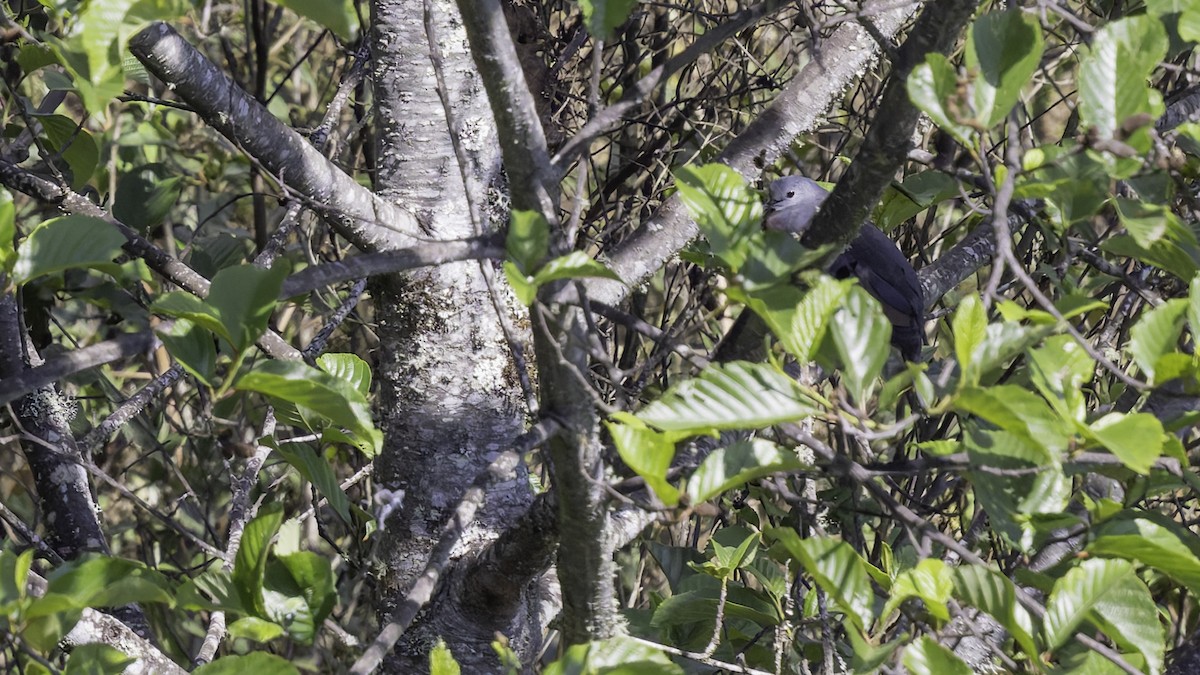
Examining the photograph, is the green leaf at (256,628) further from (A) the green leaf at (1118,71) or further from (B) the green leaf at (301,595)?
(A) the green leaf at (1118,71)

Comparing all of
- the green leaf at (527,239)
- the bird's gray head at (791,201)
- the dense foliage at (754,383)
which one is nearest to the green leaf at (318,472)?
the dense foliage at (754,383)

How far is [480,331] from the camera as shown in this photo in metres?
1.72

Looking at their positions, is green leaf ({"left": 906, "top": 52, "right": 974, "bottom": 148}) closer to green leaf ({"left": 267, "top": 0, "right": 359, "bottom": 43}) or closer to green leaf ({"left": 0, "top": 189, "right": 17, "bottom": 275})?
green leaf ({"left": 267, "top": 0, "right": 359, "bottom": 43})

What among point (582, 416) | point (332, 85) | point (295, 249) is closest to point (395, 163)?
point (582, 416)

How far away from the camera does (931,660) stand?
953 mm

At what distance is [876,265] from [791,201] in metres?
0.37

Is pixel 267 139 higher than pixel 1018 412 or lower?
higher

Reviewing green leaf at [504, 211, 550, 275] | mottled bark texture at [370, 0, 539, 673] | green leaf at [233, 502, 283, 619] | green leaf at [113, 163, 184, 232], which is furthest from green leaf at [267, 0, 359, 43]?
green leaf at [113, 163, 184, 232]

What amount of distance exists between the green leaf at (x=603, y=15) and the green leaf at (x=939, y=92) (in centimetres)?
29

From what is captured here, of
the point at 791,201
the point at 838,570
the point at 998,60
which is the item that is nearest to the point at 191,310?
the point at 838,570

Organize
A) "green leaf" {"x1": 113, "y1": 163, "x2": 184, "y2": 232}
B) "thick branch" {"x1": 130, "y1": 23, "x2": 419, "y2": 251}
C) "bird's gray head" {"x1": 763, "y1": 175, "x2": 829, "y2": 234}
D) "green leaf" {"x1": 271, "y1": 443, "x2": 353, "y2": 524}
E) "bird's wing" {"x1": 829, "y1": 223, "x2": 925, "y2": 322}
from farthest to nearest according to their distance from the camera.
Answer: "bird's gray head" {"x1": 763, "y1": 175, "x2": 829, "y2": 234}, "bird's wing" {"x1": 829, "y1": 223, "x2": 925, "y2": 322}, "green leaf" {"x1": 113, "y1": 163, "x2": 184, "y2": 232}, "thick branch" {"x1": 130, "y1": 23, "x2": 419, "y2": 251}, "green leaf" {"x1": 271, "y1": 443, "x2": 353, "y2": 524}

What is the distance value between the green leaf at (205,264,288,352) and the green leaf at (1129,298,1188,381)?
2.80 ft

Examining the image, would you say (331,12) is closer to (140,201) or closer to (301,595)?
(301,595)

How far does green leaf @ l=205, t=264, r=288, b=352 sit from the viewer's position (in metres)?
0.93
